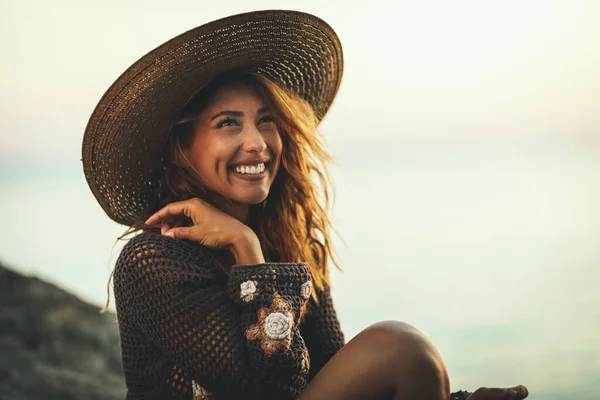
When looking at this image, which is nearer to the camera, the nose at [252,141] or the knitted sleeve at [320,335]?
the nose at [252,141]

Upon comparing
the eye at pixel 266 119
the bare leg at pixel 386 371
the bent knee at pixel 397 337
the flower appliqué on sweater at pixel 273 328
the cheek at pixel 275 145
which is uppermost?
the eye at pixel 266 119

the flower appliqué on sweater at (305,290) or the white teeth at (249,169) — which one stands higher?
the white teeth at (249,169)

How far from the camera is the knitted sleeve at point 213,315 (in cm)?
191

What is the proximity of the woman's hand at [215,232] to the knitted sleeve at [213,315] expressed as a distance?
7 centimetres

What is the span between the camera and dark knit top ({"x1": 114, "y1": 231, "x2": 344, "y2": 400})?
1.92 meters

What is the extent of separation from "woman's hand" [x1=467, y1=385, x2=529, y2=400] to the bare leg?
90 millimetres

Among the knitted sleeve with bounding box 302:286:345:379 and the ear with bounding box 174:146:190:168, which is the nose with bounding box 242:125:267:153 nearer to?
the ear with bounding box 174:146:190:168

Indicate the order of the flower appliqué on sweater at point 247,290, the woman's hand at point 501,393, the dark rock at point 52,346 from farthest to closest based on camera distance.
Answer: the dark rock at point 52,346, the flower appliqué on sweater at point 247,290, the woman's hand at point 501,393

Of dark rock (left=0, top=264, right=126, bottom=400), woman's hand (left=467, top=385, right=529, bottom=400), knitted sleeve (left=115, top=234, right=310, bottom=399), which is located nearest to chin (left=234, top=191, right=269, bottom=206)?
knitted sleeve (left=115, top=234, right=310, bottom=399)

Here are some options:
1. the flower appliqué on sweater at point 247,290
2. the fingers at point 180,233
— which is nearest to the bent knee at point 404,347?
the flower appliqué on sweater at point 247,290

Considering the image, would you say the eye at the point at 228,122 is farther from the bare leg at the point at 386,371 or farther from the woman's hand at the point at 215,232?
the bare leg at the point at 386,371

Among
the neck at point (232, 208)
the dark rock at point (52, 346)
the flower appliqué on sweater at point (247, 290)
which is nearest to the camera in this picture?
the flower appliqué on sweater at point (247, 290)

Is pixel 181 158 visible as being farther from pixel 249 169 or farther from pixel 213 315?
pixel 213 315

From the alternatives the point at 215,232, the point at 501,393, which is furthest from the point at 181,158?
the point at 501,393
